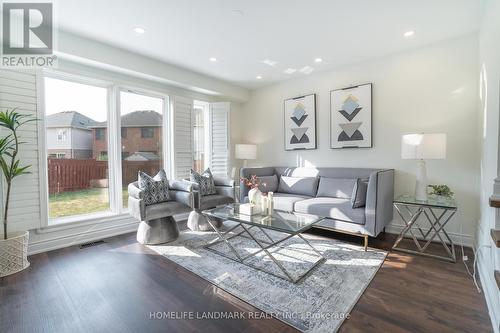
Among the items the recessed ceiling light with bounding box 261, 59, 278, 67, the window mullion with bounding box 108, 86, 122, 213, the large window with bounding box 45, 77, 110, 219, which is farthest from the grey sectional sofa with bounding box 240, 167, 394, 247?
the large window with bounding box 45, 77, 110, 219

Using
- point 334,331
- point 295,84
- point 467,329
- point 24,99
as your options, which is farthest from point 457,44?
point 24,99

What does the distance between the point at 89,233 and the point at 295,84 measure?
406cm

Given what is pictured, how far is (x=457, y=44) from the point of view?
2953 millimetres

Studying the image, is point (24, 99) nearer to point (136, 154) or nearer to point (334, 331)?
point (136, 154)

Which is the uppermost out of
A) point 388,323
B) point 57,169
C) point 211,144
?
point 211,144

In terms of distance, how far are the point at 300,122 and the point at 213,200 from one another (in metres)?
2.14

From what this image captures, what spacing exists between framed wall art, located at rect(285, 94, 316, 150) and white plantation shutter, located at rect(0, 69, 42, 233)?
3660mm

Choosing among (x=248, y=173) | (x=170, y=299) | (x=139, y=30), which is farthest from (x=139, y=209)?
(x=139, y=30)

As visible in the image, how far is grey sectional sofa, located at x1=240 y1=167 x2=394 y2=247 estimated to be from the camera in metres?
2.76

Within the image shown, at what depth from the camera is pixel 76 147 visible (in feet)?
10.9

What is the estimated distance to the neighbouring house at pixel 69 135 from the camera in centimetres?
308

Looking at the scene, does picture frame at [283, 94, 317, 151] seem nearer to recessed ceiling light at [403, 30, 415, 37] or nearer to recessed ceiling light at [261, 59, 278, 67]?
recessed ceiling light at [261, 59, 278, 67]

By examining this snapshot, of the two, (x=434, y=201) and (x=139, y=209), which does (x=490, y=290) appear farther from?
(x=139, y=209)

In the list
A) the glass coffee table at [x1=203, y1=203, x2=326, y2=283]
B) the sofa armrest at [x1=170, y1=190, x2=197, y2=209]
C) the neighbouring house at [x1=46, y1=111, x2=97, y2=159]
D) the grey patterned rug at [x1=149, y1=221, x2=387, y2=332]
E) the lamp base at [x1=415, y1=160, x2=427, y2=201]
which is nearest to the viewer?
the grey patterned rug at [x1=149, y1=221, x2=387, y2=332]
